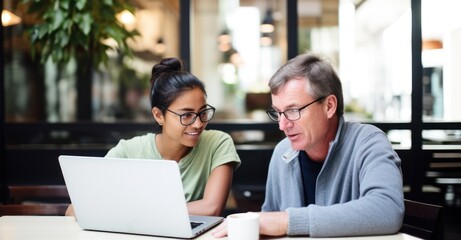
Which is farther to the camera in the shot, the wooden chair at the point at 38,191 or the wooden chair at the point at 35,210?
the wooden chair at the point at 38,191

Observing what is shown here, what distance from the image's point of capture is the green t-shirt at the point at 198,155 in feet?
7.41

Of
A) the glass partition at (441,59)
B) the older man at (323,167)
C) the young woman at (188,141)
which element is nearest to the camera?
the older man at (323,167)

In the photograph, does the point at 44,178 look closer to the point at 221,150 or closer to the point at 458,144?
the point at 221,150

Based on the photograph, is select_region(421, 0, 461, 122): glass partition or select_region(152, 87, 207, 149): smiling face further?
select_region(421, 0, 461, 122): glass partition

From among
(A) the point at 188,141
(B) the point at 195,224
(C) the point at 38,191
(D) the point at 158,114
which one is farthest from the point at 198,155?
(C) the point at 38,191

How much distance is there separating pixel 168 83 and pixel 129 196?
79 cm

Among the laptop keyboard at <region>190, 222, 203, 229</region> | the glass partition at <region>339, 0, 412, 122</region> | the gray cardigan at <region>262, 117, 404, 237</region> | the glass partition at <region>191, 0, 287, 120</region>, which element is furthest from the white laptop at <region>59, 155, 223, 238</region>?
the glass partition at <region>191, 0, 287, 120</region>

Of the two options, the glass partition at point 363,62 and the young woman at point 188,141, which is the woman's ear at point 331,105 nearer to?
the young woman at point 188,141

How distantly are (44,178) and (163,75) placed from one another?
1995mm

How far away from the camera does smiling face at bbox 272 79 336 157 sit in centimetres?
183

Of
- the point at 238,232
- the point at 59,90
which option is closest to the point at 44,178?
the point at 238,232

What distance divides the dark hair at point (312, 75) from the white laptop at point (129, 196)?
56 cm

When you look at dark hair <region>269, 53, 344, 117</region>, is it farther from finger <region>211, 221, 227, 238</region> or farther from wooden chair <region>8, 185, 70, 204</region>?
wooden chair <region>8, 185, 70, 204</region>

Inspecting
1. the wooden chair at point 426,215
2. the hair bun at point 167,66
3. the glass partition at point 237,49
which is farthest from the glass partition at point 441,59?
the glass partition at point 237,49
